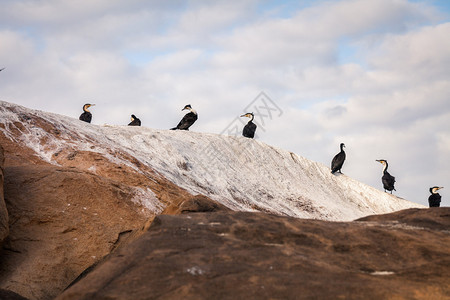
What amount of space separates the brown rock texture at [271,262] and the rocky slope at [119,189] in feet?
0.26

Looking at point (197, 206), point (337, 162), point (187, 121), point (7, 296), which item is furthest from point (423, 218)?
point (337, 162)

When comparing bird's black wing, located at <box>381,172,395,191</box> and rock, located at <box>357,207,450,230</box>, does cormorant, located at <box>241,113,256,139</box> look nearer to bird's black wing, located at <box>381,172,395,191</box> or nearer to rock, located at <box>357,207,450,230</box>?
bird's black wing, located at <box>381,172,395,191</box>

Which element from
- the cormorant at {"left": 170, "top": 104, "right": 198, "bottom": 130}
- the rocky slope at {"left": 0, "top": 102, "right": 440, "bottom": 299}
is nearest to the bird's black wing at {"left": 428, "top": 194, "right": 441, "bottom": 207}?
the rocky slope at {"left": 0, "top": 102, "right": 440, "bottom": 299}

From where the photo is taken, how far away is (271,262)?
385 cm

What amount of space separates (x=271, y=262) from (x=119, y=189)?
5.35m

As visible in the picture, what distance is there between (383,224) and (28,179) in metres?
5.30

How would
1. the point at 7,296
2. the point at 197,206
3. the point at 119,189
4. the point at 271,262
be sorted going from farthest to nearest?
the point at 119,189
the point at 197,206
the point at 7,296
the point at 271,262

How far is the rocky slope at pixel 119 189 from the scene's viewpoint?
6.64m

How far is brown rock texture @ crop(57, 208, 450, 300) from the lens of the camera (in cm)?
346

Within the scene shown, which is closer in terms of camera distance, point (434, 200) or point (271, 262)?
point (271, 262)

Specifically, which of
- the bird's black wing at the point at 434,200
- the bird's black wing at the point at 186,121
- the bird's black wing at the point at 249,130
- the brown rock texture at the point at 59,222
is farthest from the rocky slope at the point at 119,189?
the bird's black wing at the point at 249,130

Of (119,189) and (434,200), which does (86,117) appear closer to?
(119,189)

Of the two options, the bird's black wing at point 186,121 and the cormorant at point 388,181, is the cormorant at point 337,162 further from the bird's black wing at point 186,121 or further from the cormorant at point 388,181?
the bird's black wing at point 186,121

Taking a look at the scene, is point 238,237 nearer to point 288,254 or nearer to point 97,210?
point 288,254
